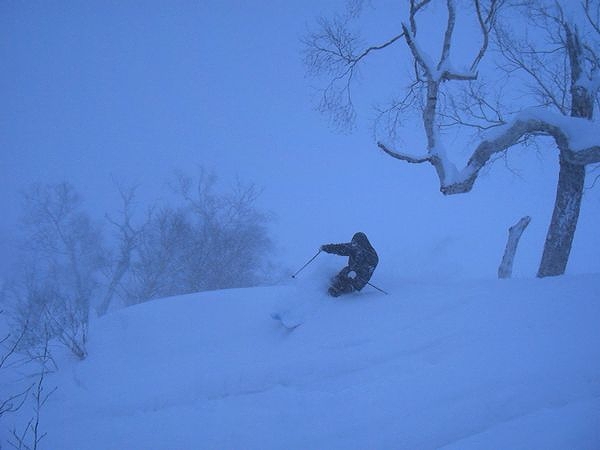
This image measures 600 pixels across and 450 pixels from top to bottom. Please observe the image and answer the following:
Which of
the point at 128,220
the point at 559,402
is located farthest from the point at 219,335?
the point at 128,220

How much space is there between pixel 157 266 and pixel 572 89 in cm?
1578

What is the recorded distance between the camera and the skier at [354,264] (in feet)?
16.0

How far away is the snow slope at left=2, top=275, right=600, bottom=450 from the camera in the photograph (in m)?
2.36

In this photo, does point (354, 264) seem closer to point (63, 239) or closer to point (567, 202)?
point (567, 202)

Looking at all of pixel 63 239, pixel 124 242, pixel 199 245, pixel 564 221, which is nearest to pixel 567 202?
pixel 564 221

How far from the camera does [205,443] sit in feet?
8.96

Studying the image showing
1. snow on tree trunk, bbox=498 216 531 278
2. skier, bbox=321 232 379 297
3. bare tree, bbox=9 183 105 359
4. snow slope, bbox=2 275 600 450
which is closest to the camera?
snow slope, bbox=2 275 600 450

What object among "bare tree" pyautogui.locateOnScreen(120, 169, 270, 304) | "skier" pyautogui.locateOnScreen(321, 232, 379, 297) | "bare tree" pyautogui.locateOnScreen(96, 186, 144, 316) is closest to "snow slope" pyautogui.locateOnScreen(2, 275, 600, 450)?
"skier" pyautogui.locateOnScreen(321, 232, 379, 297)

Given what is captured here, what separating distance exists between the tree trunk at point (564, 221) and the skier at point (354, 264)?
2.97 meters

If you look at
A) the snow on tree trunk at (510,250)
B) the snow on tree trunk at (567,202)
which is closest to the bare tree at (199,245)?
the snow on tree trunk at (510,250)

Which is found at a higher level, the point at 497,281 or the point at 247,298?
the point at 247,298

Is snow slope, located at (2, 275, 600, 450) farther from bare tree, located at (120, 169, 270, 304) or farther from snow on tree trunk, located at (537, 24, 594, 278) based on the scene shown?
bare tree, located at (120, 169, 270, 304)

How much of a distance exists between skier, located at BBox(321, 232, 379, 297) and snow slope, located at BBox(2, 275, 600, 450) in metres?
0.18

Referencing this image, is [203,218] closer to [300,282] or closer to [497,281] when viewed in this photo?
[300,282]
